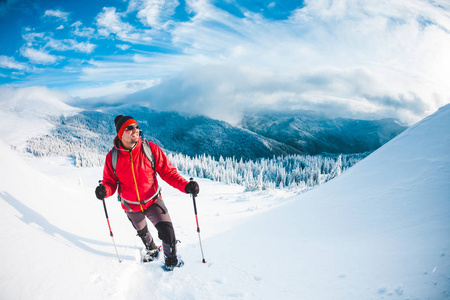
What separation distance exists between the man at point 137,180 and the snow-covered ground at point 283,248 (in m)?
0.78

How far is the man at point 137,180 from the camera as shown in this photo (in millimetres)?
3631

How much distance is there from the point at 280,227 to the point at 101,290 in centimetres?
424

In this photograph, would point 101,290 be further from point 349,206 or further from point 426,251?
point 349,206

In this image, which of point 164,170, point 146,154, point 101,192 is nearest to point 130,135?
point 146,154

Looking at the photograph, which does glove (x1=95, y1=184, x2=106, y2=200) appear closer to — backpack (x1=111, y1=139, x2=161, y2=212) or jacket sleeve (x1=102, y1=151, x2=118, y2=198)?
jacket sleeve (x1=102, y1=151, x2=118, y2=198)

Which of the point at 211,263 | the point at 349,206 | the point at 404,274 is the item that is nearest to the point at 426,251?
the point at 404,274

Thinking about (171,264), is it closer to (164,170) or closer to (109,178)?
(164,170)

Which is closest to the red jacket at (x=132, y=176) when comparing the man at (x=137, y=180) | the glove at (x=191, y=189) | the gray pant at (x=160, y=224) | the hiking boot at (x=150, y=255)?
the man at (x=137, y=180)

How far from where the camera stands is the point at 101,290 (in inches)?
118

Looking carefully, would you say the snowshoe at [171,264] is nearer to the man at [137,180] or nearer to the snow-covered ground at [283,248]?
the man at [137,180]

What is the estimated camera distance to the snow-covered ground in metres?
2.68

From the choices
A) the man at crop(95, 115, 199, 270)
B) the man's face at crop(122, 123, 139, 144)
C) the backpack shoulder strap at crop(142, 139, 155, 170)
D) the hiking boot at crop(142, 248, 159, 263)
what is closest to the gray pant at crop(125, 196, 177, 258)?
the man at crop(95, 115, 199, 270)

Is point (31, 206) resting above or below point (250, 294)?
above

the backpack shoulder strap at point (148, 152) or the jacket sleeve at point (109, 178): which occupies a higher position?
the backpack shoulder strap at point (148, 152)
